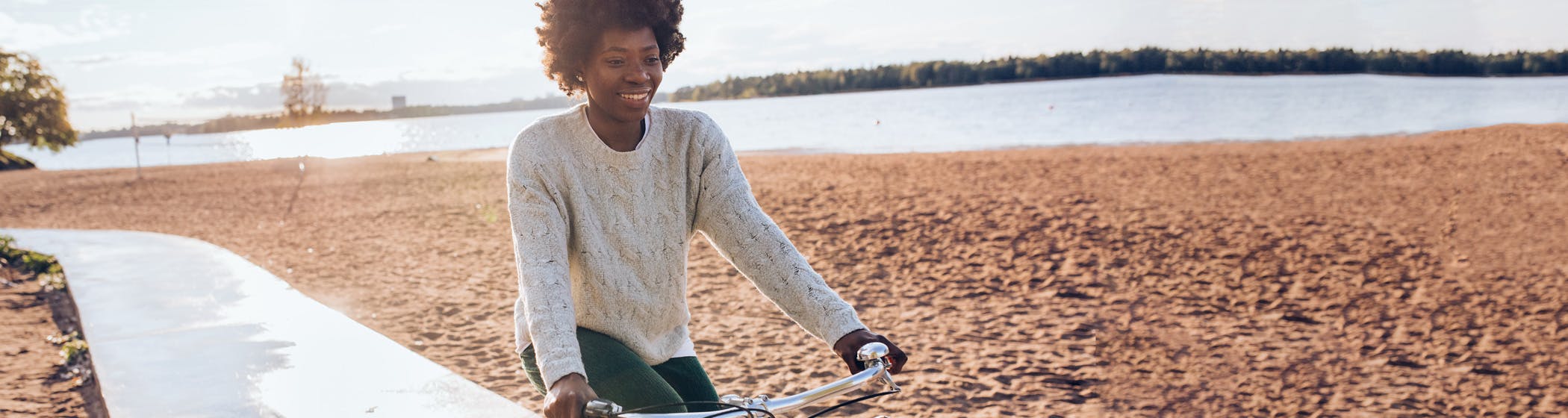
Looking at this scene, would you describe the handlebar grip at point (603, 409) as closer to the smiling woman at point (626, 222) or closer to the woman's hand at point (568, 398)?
the woman's hand at point (568, 398)

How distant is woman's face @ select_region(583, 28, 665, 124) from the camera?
189cm

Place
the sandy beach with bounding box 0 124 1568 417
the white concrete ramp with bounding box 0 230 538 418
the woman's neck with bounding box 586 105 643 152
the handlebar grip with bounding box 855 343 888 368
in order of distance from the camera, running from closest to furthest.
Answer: the handlebar grip with bounding box 855 343 888 368 → the woman's neck with bounding box 586 105 643 152 → the white concrete ramp with bounding box 0 230 538 418 → the sandy beach with bounding box 0 124 1568 417

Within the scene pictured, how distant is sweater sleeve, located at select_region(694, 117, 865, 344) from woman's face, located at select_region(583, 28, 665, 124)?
0.65ft

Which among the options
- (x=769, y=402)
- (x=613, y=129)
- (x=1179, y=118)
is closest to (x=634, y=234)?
(x=613, y=129)

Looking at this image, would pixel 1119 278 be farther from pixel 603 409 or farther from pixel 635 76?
pixel 603 409

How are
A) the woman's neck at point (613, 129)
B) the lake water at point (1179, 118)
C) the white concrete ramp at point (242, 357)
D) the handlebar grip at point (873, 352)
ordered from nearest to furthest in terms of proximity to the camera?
1. the handlebar grip at point (873, 352)
2. the woman's neck at point (613, 129)
3. the white concrete ramp at point (242, 357)
4. the lake water at point (1179, 118)

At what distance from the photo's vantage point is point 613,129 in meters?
1.97

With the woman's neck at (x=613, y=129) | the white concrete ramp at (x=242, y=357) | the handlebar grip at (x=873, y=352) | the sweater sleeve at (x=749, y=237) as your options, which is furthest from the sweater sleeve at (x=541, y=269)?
the white concrete ramp at (x=242, y=357)

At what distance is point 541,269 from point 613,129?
29 centimetres

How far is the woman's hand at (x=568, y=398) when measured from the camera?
160 cm

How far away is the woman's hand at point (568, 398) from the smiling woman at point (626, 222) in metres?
0.09

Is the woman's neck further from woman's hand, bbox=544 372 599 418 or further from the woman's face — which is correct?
woman's hand, bbox=544 372 599 418

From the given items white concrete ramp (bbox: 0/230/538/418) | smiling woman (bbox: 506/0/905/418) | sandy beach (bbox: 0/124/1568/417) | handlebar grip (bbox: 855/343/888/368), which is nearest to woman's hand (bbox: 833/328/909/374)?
smiling woman (bbox: 506/0/905/418)

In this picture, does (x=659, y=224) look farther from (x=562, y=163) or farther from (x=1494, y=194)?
(x=1494, y=194)
